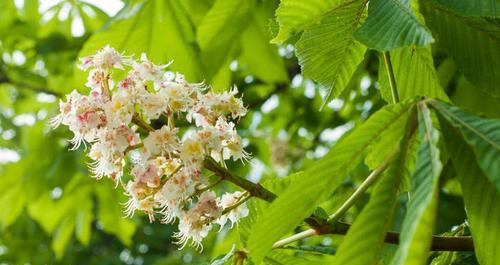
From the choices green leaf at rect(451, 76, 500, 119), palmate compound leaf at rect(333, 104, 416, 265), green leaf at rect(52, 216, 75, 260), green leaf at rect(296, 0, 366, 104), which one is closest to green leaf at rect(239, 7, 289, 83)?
green leaf at rect(451, 76, 500, 119)

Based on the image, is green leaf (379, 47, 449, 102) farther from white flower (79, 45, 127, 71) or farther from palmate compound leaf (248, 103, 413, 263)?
white flower (79, 45, 127, 71)

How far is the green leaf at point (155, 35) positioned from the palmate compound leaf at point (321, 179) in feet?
3.31

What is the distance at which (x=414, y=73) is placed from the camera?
1096 mm

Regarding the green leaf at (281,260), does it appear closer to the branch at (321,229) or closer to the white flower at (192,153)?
the branch at (321,229)

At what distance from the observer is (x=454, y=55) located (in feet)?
3.39

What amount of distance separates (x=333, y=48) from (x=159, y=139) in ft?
0.92

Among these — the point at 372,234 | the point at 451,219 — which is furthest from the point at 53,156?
the point at 372,234

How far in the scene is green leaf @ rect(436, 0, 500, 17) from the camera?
865 mm

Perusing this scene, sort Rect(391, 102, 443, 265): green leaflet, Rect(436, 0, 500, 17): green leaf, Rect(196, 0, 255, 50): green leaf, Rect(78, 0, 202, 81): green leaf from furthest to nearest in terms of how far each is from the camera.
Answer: Rect(78, 0, 202, 81): green leaf, Rect(196, 0, 255, 50): green leaf, Rect(436, 0, 500, 17): green leaf, Rect(391, 102, 443, 265): green leaflet

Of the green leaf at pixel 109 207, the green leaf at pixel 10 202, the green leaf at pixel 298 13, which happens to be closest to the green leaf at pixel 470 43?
the green leaf at pixel 298 13

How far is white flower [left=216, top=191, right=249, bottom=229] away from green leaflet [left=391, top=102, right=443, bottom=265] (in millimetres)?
373

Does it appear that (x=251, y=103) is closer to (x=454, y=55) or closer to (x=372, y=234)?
(x=454, y=55)

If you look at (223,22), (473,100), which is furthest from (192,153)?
(473,100)

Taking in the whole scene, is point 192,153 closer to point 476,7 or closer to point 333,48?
point 333,48
